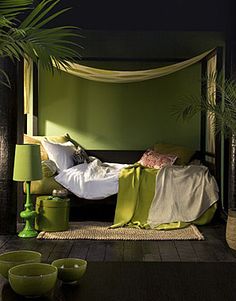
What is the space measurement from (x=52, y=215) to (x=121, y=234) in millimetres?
706

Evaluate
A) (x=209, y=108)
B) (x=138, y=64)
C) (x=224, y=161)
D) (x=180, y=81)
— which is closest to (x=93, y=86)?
(x=138, y=64)

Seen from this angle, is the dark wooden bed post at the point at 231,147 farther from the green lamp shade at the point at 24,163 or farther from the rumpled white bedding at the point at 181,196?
the green lamp shade at the point at 24,163

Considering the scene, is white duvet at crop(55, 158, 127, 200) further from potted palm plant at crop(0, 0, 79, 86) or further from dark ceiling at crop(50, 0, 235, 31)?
potted palm plant at crop(0, 0, 79, 86)

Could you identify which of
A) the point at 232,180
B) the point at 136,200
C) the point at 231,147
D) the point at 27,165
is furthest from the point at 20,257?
the point at 136,200

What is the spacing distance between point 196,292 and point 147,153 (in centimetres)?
532

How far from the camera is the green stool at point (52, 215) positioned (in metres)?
4.96

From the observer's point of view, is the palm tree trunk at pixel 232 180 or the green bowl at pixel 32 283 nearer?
the green bowl at pixel 32 283

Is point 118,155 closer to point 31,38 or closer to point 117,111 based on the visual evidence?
point 117,111

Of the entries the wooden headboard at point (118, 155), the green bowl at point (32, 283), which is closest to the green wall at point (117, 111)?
the wooden headboard at point (118, 155)

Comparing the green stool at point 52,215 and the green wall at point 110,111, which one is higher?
the green wall at point 110,111

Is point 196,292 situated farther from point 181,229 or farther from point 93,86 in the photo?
point 93,86

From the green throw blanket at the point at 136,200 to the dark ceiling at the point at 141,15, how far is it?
5.49 feet

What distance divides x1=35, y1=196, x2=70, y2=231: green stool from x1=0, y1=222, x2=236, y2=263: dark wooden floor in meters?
0.31

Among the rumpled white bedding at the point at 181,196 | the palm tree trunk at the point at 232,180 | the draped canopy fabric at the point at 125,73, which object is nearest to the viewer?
the palm tree trunk at the point at 232,180
